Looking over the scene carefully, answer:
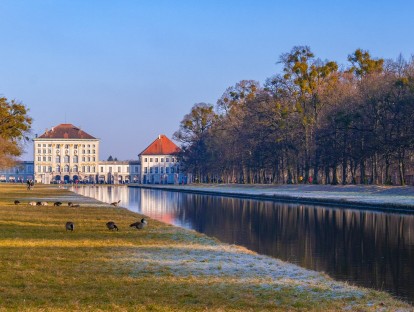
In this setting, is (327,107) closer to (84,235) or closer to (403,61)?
(403,61)

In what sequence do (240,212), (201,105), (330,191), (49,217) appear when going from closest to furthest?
(49,217)
(240,212)
(330,191)
(201,105)

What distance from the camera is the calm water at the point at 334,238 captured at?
51.8 feet

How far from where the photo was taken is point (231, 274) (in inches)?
A: 541

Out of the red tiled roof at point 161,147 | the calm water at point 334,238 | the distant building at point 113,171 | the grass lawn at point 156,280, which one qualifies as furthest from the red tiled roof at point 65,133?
the grass lawn at point 156,280

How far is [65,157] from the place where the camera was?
186625mm

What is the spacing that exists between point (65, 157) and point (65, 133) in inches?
288

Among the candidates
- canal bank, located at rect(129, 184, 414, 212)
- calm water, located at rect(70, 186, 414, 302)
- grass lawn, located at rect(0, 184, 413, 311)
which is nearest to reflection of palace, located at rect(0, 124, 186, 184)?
canal bank, located at rect(129, 184, 414, 212)

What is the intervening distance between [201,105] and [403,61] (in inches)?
2051

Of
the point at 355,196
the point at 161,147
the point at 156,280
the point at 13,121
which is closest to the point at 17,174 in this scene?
the point at 161,147

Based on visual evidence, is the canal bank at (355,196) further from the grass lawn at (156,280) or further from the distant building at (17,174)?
the distant building at (17,174)

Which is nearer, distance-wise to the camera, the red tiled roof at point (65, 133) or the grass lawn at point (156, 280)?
the grass lawn at point (156, 280)

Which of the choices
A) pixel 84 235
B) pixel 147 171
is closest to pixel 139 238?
pixel 84 235

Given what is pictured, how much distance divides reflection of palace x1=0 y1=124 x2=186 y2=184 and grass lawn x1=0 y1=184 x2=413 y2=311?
16485 centimetres

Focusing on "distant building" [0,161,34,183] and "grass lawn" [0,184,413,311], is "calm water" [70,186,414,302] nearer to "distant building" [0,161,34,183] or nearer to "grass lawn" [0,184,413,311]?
"grass lawn" [0,184,413,311]
